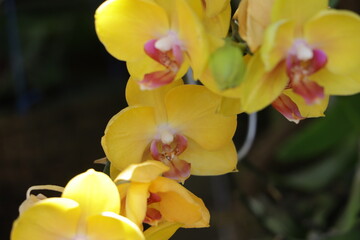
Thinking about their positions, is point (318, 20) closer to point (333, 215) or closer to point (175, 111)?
point (175, 111)

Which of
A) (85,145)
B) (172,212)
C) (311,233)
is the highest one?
(172,212)

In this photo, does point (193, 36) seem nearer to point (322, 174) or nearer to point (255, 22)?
point (255, 22)

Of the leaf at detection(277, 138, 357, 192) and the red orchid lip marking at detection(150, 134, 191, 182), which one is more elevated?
the red orchid lip marking at detection(150, 134, 191, 182)

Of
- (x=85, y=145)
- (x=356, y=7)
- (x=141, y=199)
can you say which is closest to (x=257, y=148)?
(x=356, y=7)

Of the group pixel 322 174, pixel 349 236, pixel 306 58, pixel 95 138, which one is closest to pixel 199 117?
pixel 306 58

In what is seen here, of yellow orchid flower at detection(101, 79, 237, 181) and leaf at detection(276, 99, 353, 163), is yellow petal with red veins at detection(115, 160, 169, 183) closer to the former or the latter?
yellow orchid flower at detection(101, 79, 237, 181)

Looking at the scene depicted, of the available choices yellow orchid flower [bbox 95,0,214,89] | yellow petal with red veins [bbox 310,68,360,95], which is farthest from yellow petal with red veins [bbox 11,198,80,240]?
yellow petal with red veins [bbox 310,68,360,95]

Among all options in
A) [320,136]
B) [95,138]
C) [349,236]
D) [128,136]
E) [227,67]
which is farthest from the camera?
[95,138]
